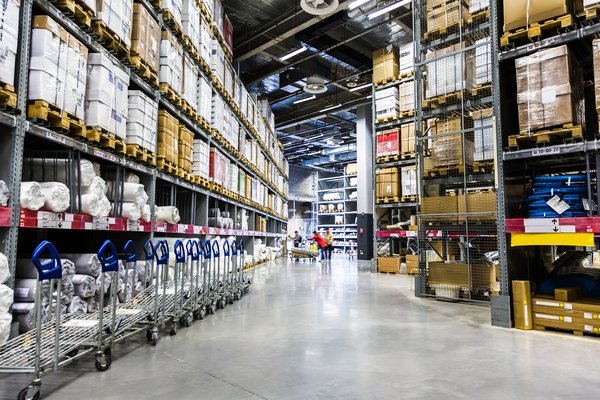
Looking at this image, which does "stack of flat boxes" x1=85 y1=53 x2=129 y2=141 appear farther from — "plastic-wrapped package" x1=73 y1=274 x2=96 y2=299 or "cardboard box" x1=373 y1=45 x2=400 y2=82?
"cardboard box" x1=373 y1=45 x2=400 y2=82

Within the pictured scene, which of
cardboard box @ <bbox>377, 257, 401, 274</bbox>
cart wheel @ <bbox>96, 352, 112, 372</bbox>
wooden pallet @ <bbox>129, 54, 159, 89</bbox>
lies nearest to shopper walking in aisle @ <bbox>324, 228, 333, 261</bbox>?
cardboard box @ <bbox>377, 257, 401, 274</bbox>

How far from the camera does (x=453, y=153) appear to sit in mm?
7469

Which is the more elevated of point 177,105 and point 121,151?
point 177,105

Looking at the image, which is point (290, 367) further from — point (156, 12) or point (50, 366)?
point (156, 12)

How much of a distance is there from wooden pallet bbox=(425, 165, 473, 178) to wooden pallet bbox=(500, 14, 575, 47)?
2.72 metres

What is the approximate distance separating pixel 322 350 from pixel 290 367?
59cm

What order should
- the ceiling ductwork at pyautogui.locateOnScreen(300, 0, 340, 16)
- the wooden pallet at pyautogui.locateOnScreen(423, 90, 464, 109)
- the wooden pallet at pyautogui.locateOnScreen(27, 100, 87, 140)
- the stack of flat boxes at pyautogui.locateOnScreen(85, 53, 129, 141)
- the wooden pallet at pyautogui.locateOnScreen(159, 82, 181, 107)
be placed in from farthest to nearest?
1. the ceiling ductwork at pyautogui.locateOnScreen(300, 0, 340, 16)
2. the wooden pallet at pyautogui.locateOnScreen(423, 90, 464, 109)
3. the wooden pallet at pyautogui.locateOnScreen(159, 82, 181, 107)
4. the stack of flat boxes at pyautogui.locateOnScreen(85, 53, 129, 141)
5. the wooden pallet at pyautogui.locateOnScreen(27, 100, 87, 140)

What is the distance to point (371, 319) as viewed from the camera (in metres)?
5.23

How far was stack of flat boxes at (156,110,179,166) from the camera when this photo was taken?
6.20 metres

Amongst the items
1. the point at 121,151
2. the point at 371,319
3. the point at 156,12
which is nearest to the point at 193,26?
the point at 156,12

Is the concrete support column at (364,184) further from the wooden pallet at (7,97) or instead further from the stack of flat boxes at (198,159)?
the wooden pallet at (7,97)

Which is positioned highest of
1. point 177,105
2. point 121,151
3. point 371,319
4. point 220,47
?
point 220,47

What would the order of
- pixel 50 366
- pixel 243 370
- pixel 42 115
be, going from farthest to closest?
pixel 42 115
pixel 243 370
pixel 50 366

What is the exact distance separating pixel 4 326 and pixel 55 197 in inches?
45.0
